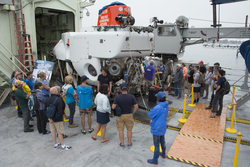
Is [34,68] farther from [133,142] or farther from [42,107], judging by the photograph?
[133,142]

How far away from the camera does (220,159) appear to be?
139 inches

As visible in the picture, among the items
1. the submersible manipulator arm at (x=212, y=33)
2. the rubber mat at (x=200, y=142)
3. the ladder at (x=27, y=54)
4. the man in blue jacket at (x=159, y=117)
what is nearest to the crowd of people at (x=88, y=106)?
the man in blue jacket at (x=159, y=117)

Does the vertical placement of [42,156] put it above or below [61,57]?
below

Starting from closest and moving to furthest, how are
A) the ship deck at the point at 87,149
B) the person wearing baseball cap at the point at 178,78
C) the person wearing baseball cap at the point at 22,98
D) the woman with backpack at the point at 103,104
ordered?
the ship deck at the point at 87,149, the woman with backpack at the point at 103,104, the person wearing baseball cap at the point at 22,98, the person wearing baseball cap at the point at 178,78

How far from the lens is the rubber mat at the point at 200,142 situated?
3.57 m

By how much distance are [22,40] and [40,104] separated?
4.29 m

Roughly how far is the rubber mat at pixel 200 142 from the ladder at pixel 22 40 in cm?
654

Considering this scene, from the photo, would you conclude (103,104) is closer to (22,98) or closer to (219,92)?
(22,98)

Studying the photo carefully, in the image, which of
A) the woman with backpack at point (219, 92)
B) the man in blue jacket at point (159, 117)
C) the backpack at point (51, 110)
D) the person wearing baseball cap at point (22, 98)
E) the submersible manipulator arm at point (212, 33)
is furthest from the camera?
the submersible manipulator arm at point (212, 33)

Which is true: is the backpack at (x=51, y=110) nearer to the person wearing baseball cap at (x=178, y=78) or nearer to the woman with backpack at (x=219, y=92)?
the woman with backpack at (x=219, y=92)

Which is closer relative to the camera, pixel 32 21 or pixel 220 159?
pixel 220 159

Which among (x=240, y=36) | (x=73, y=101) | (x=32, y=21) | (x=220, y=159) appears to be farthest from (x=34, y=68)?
(x=240, y=36)

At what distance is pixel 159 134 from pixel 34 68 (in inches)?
243

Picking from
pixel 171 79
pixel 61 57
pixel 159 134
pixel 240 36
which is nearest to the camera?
pixel 159 134
